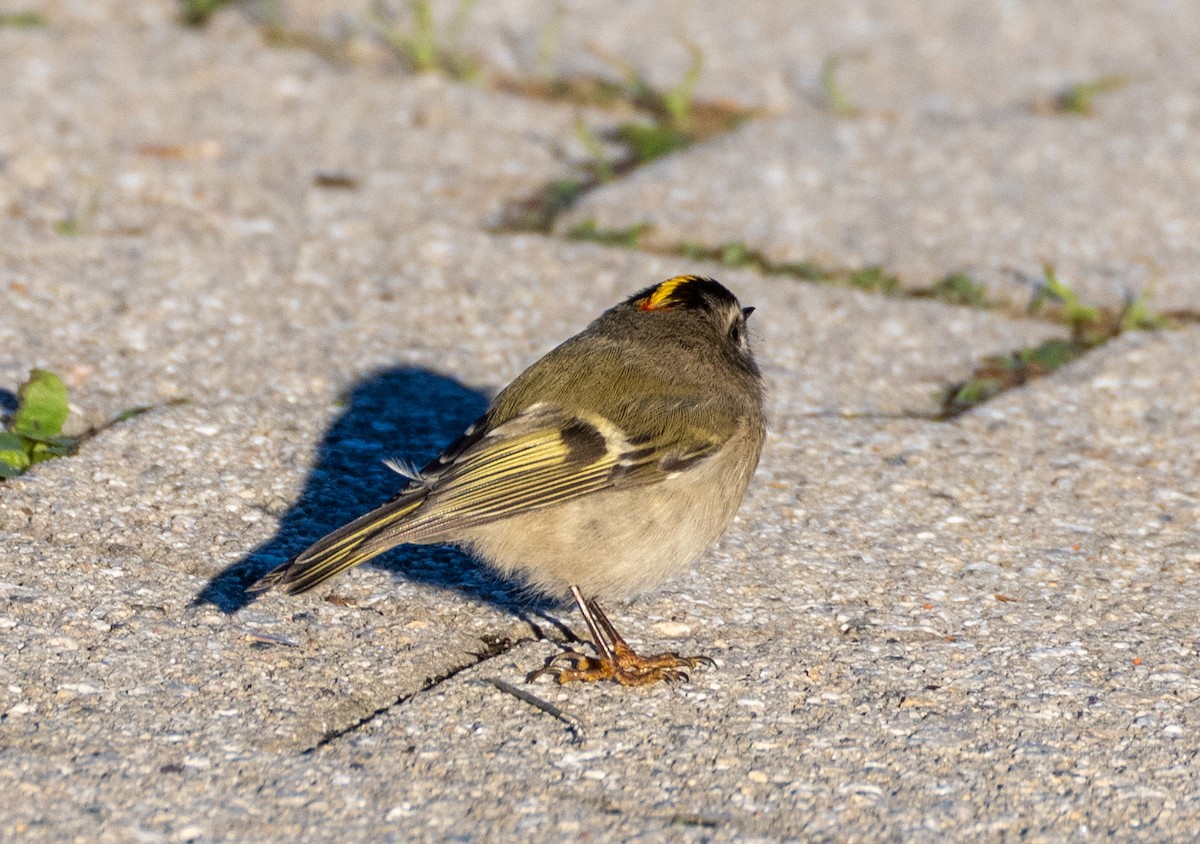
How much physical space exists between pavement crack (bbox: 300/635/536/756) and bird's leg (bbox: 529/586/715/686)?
0.13 meters

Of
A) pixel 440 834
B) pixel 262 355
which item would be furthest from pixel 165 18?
pixel 440 834

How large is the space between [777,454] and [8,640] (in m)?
2.24

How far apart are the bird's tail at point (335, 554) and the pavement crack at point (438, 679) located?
305 mm

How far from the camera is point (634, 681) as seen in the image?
11.4ft

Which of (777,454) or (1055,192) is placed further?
(1055,192)

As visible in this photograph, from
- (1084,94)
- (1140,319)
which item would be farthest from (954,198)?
(1084,94)

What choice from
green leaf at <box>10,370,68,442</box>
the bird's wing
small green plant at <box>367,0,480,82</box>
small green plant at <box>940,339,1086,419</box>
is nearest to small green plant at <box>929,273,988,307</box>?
small green plant at <box>940,339,1086,419</box>

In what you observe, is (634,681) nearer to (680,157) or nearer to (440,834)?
(440,834)

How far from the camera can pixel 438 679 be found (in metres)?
3.45

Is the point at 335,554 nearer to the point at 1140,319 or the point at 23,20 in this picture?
the point at 1140,319

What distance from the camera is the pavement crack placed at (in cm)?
315

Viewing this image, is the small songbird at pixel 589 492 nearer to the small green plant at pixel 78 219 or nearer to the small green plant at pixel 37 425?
the small green plant at pixel 37 425

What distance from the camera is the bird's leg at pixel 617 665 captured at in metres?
3.49

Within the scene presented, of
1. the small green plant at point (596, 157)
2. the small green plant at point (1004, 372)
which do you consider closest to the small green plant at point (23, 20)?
the small green plant at point (596, 157)
